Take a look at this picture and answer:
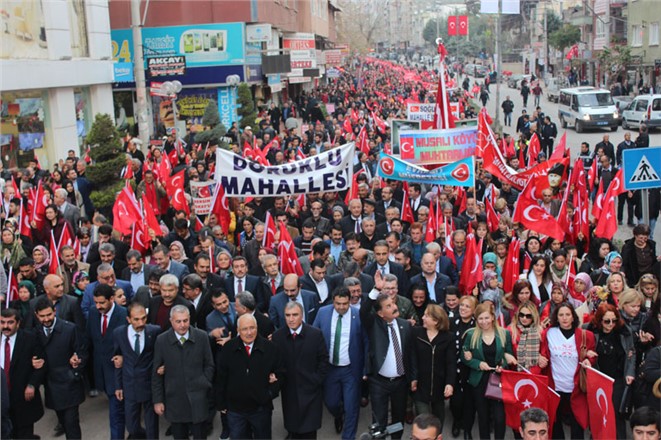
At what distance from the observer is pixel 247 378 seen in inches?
252

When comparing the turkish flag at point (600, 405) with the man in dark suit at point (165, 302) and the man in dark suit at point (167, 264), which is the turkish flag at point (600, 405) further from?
the man in dark suit at point (167, 264)

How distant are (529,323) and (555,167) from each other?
8.20 m

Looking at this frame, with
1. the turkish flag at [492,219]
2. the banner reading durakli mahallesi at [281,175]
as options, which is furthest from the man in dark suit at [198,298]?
the turkish flag at [492,219]

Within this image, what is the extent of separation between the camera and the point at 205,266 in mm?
8430

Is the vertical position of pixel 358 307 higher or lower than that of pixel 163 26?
lower

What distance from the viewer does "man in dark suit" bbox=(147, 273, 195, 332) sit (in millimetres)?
7262

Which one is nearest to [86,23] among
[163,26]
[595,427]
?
[163,26]

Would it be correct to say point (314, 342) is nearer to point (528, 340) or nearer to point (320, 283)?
point (320, 283)

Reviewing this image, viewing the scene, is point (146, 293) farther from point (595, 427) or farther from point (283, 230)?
point (595, 427)

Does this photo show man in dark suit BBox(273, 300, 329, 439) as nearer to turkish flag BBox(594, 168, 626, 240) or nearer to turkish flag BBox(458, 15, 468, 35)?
turkish flag BBox(594, 168, 626, 240)

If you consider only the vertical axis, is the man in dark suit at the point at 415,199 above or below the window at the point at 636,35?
below

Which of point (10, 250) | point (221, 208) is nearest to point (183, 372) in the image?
point (10, 250)

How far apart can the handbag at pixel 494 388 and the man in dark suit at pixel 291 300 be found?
6.06ft

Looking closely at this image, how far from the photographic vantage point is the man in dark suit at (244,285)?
818cm
